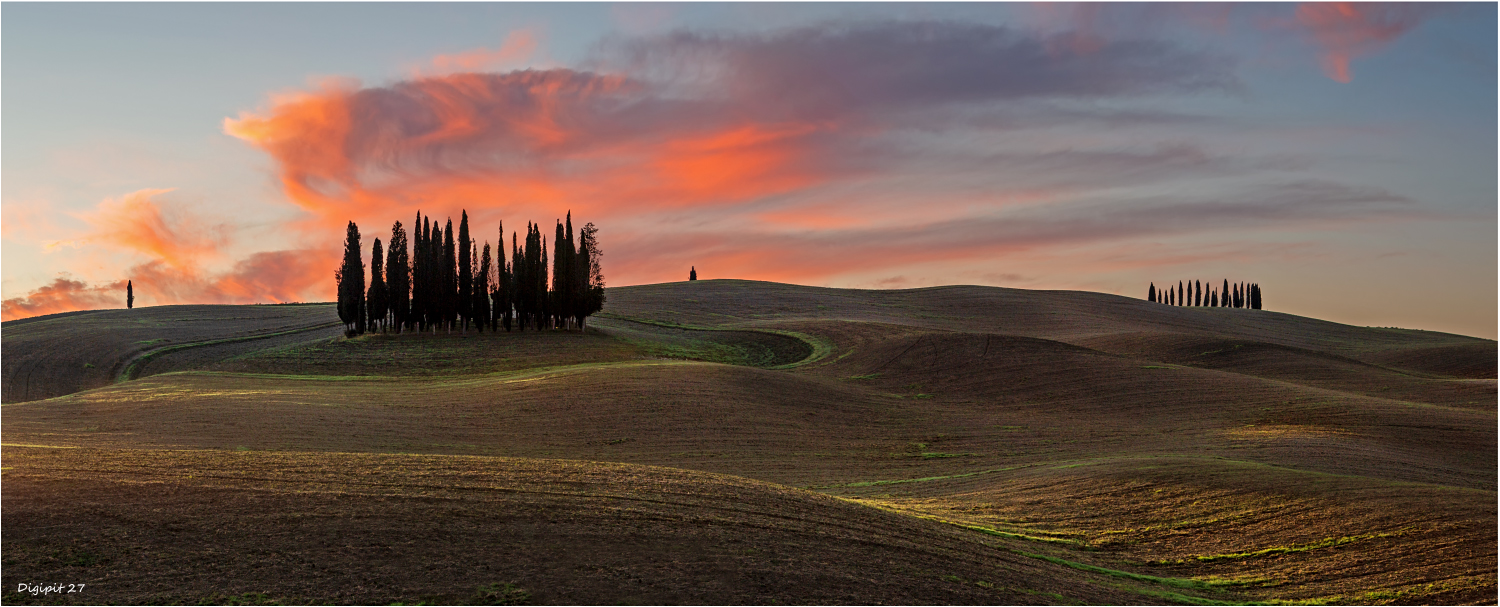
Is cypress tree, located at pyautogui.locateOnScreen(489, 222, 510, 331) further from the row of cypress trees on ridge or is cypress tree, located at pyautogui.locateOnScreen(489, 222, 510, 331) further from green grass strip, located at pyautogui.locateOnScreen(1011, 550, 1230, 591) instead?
green grass strip, located at pyautogui.locateOnScreen(1011, 550, 1230, 591)

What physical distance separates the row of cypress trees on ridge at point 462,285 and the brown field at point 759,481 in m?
10.0

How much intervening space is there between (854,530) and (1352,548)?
9.01 m

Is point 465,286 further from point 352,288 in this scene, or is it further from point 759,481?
point 759,481

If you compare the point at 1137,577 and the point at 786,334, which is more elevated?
the point at 786,334

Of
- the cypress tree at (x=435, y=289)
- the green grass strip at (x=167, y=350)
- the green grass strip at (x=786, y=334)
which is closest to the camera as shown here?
the green grass strip at (x=167, y=350)

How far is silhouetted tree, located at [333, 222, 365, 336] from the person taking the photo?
2280 inches

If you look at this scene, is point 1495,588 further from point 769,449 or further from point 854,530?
point 769,449

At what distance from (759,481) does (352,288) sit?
4785 centimetres

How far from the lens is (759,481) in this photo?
59.1 ft

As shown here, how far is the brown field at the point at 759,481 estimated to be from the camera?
10.9 meters

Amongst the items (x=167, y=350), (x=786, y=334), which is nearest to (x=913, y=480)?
(x=786, y=334)

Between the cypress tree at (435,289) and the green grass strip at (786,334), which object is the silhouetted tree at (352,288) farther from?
the green grass strip at (786,334)

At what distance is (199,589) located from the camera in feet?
32.2

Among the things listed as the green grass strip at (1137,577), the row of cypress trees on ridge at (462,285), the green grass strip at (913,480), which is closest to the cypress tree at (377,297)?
the row of cypress trees on ridge at (462,285)
